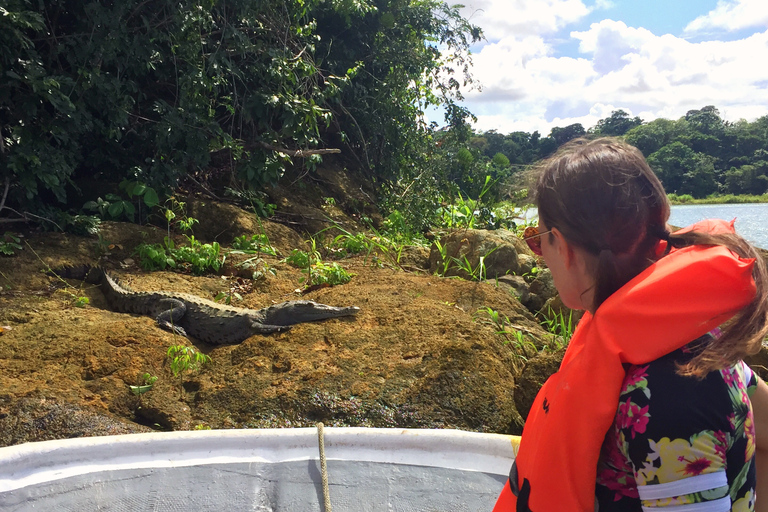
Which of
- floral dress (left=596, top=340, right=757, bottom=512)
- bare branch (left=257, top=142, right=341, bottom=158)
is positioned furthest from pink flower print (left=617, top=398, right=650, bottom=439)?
bare branch (left=257, top=142, right=341, bottom=158)

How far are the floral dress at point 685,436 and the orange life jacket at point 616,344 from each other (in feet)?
0.11

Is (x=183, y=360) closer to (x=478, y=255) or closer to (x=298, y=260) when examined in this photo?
(x=298, y=260)

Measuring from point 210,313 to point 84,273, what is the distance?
147 cm

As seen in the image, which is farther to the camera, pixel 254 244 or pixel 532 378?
pixel 254 244

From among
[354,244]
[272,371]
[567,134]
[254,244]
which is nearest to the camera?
[567,134]

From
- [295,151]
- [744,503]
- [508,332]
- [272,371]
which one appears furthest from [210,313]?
[744,503]

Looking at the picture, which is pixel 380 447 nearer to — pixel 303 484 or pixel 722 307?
pixel 303 484

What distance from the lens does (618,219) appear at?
1065mm

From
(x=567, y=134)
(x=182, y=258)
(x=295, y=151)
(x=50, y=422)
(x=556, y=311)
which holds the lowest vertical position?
(x=50, y=422)

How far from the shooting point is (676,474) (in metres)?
0.92

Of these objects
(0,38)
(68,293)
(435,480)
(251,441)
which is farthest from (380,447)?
(0,38)

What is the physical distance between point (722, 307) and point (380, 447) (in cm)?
141

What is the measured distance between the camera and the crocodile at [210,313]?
392cm

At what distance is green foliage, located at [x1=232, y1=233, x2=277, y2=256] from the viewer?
5.58 metres
